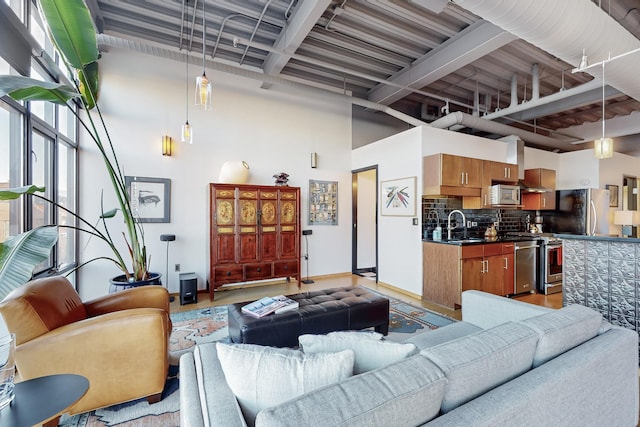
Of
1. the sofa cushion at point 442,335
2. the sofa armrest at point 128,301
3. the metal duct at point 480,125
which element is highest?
the metal duct at point 480,125

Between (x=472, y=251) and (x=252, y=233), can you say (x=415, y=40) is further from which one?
(x=252, y=233)

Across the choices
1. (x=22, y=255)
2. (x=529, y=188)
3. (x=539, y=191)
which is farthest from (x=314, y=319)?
(x=539, y=191)

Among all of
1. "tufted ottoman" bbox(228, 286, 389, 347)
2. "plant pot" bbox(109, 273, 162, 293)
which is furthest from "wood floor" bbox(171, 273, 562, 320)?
"tufted ottoman" bbox(228, 286, 389, 347)

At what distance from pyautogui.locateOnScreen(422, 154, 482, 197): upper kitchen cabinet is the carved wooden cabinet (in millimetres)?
2140

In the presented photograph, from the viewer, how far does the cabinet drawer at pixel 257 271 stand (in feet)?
15.4

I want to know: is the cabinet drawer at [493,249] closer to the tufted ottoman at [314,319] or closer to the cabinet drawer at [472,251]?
the cabinet drawer at [472,251]

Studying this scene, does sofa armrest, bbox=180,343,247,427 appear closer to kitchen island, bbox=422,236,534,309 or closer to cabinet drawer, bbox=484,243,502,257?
kitchen island, bbox=422,236,534,309

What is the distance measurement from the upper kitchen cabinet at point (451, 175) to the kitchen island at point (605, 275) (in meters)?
1.52

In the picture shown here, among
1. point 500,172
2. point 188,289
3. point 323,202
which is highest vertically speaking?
point 500,172

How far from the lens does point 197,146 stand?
189 inches

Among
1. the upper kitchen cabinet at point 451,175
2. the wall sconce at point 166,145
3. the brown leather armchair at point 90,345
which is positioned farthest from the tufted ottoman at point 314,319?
the wall sconce at point 166,145

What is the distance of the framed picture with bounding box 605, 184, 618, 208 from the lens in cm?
623

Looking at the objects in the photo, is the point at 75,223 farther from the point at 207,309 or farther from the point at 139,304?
the point at 139,304

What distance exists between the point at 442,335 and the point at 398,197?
3141 mm
